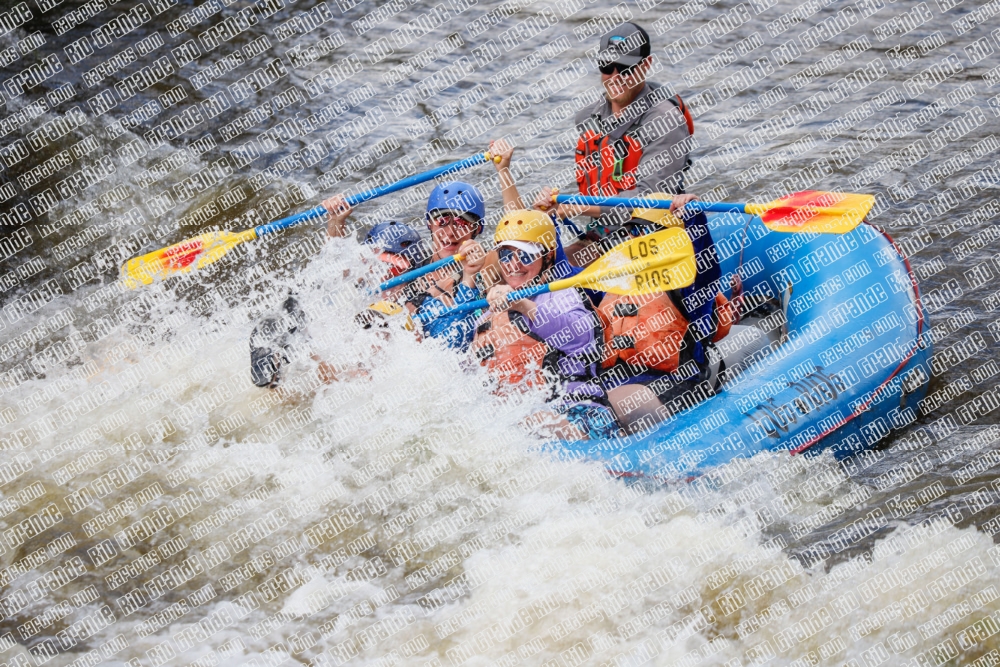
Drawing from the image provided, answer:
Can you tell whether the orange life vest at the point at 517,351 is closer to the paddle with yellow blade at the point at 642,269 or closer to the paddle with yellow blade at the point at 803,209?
the paddle with yellow blade at the point at 642,269

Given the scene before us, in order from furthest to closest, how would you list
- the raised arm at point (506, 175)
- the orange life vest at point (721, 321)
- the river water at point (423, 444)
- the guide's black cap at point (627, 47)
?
the raised arm at point (506, 175) < the orange life vest at point (721, 321) < the guide's black cap at point (627, 47) < the river water at point (423, 444)

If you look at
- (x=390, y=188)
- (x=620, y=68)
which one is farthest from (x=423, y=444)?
(x=620, y=68)

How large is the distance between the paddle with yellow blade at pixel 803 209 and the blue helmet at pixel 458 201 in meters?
0.68

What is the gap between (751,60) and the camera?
815cm

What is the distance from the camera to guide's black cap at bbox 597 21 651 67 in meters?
4.34

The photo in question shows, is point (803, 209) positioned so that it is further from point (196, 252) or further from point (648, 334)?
point (196, 252)

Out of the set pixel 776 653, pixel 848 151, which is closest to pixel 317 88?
pixel 848 151

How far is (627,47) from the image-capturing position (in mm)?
4355

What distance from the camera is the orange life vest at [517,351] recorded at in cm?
425

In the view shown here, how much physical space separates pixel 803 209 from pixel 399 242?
2.01m

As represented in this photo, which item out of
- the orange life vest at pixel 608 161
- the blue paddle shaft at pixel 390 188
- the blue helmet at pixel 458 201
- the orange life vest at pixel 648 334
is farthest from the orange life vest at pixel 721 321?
the blue paddle shaft at pixel 390 188

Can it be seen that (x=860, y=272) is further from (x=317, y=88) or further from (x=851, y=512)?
(x=317, y=88)

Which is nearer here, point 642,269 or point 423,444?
point 642,269

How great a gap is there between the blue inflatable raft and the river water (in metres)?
0.16
